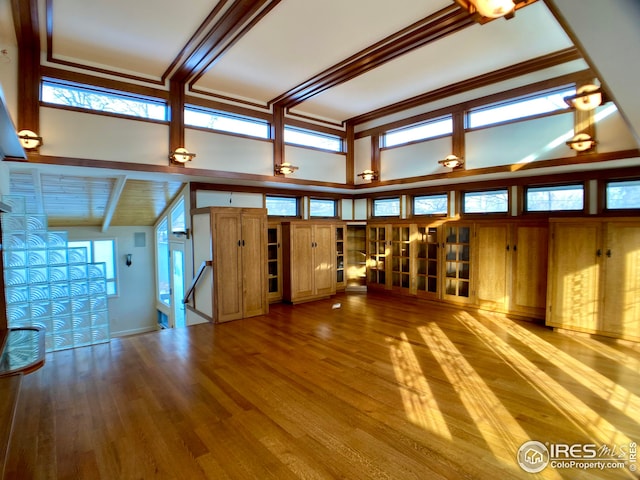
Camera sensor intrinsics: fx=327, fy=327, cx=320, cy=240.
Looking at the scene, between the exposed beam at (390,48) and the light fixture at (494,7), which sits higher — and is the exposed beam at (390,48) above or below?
above

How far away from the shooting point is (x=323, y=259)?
682 cm

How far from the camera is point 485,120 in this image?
5344mm

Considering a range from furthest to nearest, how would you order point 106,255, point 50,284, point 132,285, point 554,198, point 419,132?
point 132,285, point 106,255, point 419,132, point 554,198, point 50,284

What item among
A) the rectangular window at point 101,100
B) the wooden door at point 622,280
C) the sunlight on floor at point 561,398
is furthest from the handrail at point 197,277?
the wooden door at point 622,280

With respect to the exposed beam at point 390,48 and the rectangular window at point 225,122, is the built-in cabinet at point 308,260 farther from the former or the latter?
the exposed beam at point 390,48

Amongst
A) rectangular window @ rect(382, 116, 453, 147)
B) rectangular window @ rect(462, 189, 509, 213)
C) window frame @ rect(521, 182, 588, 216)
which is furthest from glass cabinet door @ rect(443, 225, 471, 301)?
rectangular window @ rect(382, 116, 453, 147)

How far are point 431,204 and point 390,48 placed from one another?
3327mm

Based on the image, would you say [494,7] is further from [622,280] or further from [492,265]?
[492,265]

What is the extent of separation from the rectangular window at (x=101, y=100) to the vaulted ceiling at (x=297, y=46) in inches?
9.0

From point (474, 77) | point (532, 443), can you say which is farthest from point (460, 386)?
point (474, 77)

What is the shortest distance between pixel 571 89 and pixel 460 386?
4.30 m

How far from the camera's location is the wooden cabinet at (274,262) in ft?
21.4

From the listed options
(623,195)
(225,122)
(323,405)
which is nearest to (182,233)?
(225,122)

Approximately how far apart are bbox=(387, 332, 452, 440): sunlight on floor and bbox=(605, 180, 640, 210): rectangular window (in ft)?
11.8
